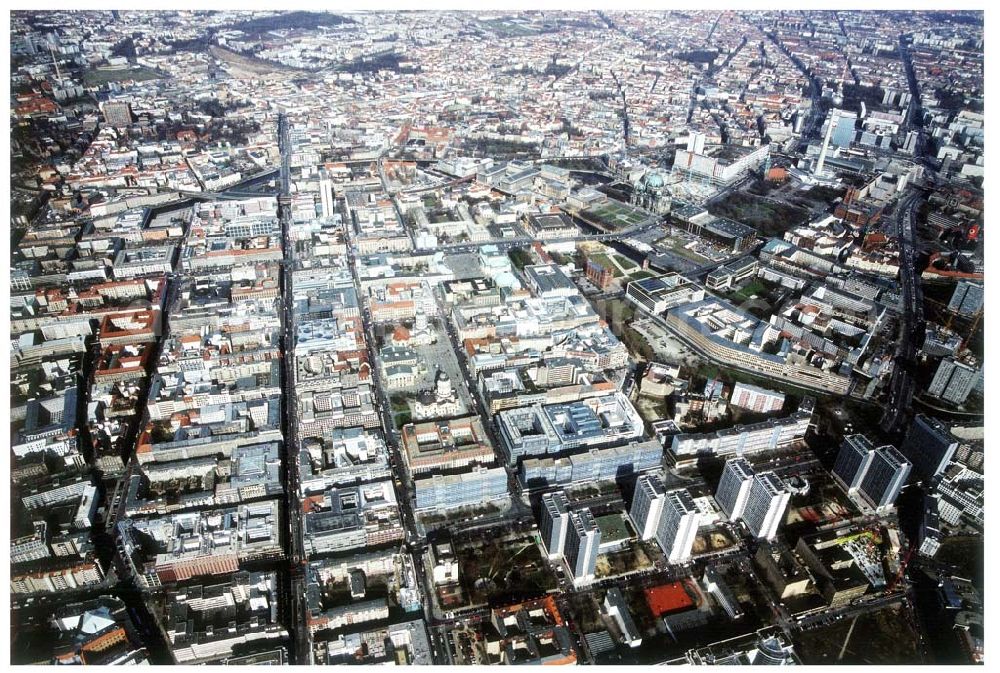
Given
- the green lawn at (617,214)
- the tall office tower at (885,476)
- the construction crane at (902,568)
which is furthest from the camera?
the green lawn at (617,214)

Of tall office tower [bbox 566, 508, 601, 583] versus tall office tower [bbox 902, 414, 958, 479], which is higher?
tall office tower [bbox 902, 414, 958, 479]

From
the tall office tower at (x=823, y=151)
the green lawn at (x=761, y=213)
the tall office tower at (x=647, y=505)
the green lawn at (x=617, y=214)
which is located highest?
the tall office tower at (x=823, y=151)

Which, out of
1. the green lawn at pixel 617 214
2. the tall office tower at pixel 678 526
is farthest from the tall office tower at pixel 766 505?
the green lawn at pixel 617 214

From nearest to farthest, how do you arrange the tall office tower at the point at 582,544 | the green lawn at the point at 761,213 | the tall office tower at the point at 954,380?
the tall office tower at the point at 582,544 → the tall office tower at the point at 954,380 → the green lawn at the point at 761,213

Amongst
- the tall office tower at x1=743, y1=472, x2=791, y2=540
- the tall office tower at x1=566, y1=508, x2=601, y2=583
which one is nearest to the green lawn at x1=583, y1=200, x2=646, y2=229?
the tall office tower at x1=743, y1=472, x2=791, y2=540

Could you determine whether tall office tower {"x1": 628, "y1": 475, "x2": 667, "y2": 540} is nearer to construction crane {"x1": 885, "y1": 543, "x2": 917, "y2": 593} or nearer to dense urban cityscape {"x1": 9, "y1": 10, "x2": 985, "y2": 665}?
dense urban cityscape {"x1": 9, "y1": 10, "x2": 985, "y2": 665}

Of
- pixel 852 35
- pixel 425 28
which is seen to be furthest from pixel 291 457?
pixel 852 35

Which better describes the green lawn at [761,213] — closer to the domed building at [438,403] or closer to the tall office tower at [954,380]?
the tall office tower at [954,380]

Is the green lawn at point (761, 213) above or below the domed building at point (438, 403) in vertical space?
above
